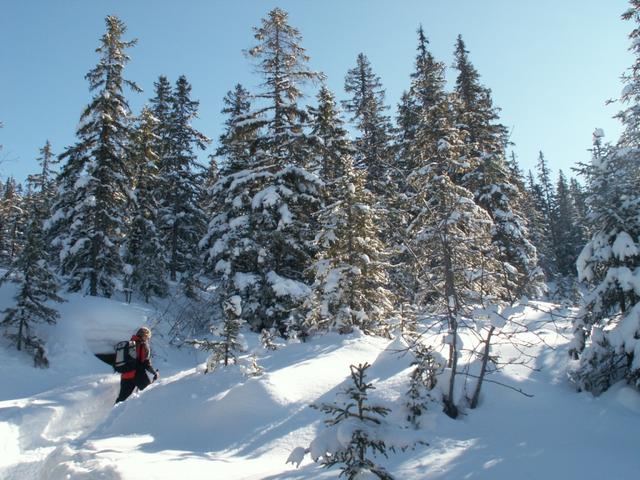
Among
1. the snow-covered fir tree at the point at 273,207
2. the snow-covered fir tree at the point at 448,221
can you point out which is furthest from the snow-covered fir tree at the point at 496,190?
the snow-covered fir tree at the point at 273,207

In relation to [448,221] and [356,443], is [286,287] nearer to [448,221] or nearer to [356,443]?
[448,221]

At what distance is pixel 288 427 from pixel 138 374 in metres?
5.06

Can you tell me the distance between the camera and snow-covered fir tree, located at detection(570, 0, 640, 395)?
7973 millimetres

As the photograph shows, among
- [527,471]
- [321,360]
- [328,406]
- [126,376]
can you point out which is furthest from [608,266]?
[126,376]

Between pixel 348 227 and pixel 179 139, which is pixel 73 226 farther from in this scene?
pixel 348 227

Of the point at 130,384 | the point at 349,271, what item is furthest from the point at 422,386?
the point at 130,384

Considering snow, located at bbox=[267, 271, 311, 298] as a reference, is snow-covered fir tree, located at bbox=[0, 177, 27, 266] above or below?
above

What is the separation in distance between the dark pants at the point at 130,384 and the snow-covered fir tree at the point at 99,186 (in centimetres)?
1072

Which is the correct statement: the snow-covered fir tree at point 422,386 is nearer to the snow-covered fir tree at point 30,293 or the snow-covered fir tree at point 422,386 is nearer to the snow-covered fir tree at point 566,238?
the snow-covered fir tree at point 30,293

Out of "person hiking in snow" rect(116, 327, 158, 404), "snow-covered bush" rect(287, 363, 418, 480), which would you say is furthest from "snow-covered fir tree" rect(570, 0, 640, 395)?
"person hiking in snow" rect(116, 327, 158, 404)

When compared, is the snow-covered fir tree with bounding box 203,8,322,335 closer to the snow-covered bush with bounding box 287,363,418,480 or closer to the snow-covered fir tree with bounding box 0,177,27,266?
the snow-covered bush with bounding box 287,363,418,480

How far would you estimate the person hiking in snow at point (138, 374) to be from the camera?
34.1 ft

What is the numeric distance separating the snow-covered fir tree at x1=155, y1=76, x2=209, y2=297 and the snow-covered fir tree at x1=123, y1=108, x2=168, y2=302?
86 cm

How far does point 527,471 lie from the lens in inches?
207
